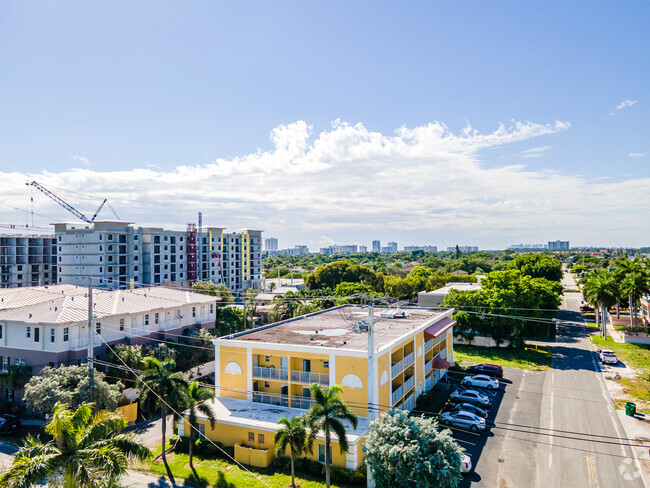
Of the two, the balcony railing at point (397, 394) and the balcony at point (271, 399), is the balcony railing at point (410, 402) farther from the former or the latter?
the balcony at point (271, 399)

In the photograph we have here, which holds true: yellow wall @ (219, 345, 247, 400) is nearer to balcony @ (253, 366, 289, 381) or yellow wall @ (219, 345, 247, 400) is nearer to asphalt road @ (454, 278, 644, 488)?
balcony @ (253, 366, 289, 381)

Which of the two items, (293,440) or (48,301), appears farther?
(48,301)

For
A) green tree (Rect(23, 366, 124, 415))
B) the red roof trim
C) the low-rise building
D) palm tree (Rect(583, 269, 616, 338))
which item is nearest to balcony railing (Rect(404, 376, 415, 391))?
the red roof trim

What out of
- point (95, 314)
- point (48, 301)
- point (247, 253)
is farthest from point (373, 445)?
point (247, 253)

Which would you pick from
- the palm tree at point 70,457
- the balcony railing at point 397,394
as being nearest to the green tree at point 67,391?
the palm tree at point 70,457

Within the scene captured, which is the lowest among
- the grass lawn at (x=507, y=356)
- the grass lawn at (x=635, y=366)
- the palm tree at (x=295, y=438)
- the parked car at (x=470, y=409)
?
the grass lawn at (x=507, y=356)

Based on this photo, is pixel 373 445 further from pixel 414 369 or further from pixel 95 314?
pixel 95 314

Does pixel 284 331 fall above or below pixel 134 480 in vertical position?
above
